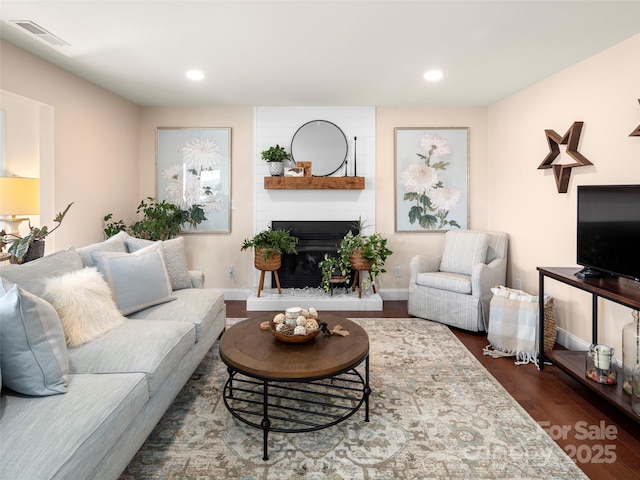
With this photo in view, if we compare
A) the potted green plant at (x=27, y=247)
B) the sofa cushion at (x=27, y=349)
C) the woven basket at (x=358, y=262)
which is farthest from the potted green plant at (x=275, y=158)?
the sofa cushion at (x=27, y=349)

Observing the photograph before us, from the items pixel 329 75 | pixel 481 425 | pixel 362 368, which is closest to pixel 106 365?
pixel 362 368

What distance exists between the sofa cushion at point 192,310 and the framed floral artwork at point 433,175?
271cm

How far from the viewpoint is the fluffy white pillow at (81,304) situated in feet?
5.71

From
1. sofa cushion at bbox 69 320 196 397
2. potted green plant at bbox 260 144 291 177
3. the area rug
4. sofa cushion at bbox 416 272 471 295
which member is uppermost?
potted green plant at bbox 260 144 291 177

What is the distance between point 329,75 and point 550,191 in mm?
2368

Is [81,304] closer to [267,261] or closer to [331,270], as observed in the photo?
[267,261]

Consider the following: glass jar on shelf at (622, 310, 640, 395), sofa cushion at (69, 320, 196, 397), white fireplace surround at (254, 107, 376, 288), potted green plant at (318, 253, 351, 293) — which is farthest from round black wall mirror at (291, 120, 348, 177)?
glass jar on shelf at (622, 310, 640, 395)

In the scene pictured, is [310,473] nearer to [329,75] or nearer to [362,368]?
[362,368]

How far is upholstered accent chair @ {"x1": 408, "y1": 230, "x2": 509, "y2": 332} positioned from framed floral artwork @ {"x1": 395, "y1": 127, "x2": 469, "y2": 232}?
1.58 feet

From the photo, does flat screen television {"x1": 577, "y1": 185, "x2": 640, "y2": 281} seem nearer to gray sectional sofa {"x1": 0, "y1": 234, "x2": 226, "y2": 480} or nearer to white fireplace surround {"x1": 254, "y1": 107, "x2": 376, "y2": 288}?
white fireplace surround {"x1": 254, "y1": 107, "x2": 376, "y2": 288}

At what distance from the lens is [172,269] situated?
2.96m

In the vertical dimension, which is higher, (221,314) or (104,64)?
(104,64)

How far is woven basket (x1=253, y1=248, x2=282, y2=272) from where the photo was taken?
4.11 metres

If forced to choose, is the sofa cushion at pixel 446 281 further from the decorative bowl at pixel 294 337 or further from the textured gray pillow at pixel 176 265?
the textured gray pillow at pixel 176 265
